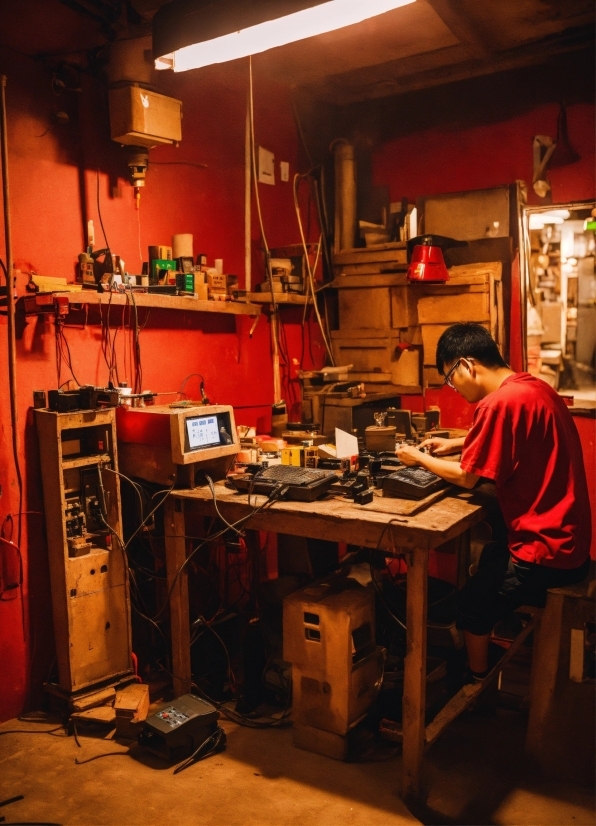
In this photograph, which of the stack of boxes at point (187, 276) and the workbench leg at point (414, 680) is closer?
the workbench leg at point (414, 680)

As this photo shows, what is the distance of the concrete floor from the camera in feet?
8.14

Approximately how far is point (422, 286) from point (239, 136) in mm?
1525

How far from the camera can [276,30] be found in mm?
2680

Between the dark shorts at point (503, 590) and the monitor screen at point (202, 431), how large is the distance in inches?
50.2

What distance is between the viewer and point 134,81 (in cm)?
326

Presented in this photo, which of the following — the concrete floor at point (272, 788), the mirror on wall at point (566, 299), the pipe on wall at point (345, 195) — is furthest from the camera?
the mirror on wall at point (566, 299)

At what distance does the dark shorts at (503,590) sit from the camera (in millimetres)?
2707

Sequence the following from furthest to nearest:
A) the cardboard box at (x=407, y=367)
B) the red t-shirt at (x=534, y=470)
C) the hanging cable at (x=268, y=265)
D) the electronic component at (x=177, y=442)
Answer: the cardboard box at (x=407, y=367) → the hanging cable at (x=268, y=265) → the electronic component at (x=177, y=442) → the red t-shirt at (x=534, y=470)

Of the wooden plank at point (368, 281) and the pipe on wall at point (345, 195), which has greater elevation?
the pipe on wall at point (345, 195)

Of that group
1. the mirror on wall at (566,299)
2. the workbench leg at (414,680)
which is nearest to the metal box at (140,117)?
the workbench leg at (414,680)

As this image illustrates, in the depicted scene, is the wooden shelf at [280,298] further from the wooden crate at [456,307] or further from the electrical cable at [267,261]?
the wooden crate at [456,307]

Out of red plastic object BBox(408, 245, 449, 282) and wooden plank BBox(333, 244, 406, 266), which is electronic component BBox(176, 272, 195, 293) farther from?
wooden plank BBox(333, 244, 406, 266)

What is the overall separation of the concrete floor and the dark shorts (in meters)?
0.59

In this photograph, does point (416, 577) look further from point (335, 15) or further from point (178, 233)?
point (178, 233)
